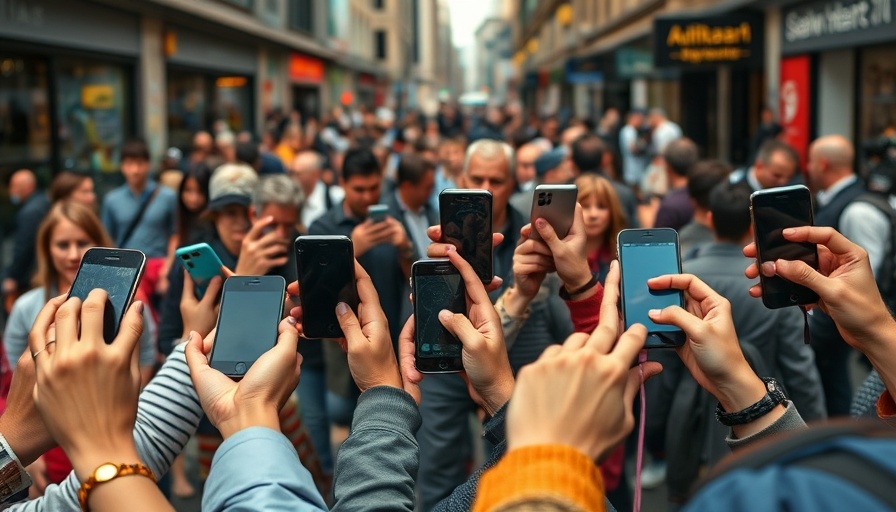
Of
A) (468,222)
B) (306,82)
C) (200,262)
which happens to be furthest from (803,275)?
(306,82)

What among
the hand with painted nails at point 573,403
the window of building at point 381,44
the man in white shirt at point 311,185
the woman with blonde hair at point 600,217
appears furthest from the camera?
the window of building at point 381,44

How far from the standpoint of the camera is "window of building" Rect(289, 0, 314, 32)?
97.4 feet

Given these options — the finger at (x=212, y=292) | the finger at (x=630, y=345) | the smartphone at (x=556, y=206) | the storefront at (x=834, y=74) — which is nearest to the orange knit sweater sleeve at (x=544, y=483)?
the finger at (x=630, y=345)

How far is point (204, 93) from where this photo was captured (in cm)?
2138

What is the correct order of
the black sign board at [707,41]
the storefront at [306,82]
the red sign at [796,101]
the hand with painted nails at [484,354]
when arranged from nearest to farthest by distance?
the hand with painted nails at [484,354] < the red sign at [796,101] < the black sign board at [707,41] < the storefront at [306,82]

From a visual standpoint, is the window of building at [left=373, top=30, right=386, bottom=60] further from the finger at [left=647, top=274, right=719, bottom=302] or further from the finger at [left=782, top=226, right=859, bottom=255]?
the finger at [left=647, top=274, right=719, bottom=302]

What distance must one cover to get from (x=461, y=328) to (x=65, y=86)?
496 inches

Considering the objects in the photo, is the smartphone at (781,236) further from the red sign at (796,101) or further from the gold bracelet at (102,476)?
the red sign at (796,101)

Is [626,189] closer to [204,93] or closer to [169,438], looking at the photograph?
[169,438]

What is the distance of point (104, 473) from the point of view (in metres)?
1.66

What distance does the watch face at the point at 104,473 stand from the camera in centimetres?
166

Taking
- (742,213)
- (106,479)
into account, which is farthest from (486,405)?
(742,213)

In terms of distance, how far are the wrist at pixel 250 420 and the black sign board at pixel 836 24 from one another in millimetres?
9398

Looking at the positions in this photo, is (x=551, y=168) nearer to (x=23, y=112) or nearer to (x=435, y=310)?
(x=435, y=310)
